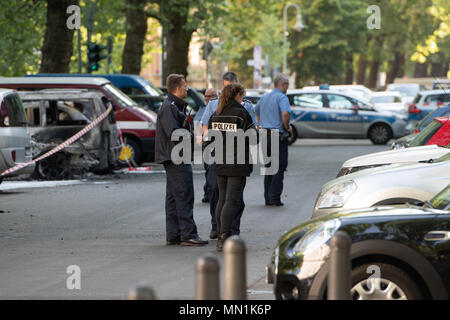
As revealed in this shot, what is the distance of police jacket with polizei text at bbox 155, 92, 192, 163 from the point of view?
431 inches

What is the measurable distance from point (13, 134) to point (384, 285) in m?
12.3

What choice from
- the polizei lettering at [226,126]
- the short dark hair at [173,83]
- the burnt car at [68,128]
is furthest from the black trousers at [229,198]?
the burnt car at [68,128]

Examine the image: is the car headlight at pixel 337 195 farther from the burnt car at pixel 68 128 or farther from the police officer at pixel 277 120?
the burnt car at pixel 68 128

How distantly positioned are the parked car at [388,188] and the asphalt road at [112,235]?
36.5 inches

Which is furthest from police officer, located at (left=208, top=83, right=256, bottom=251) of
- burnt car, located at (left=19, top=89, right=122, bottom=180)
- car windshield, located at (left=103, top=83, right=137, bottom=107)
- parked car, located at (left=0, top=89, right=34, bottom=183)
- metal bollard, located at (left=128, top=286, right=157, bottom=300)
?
car windshield, located at (left=103, top=83, right=137, bottom=107)

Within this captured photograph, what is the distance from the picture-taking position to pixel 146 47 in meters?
59.8

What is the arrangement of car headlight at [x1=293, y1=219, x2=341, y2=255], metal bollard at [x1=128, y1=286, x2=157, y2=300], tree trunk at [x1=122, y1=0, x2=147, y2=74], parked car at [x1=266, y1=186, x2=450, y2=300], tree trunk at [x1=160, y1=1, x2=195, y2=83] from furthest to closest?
tree trunk at [x1=160, y1=1, x2=195, y2=83], tree trunk at [x1=122, y1=0, x2=147, y2=74], car headlight at [x1=293, y1=219, x2=341, y2=255], parked car at [x1=266, y1=186, x2=450, y2=300], metal bollard at [x1=128, y1=286, x2=157, y2=300]

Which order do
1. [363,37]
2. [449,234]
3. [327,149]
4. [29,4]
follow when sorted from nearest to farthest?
[449,234] → [327,149] → [29,4] → [363,37]

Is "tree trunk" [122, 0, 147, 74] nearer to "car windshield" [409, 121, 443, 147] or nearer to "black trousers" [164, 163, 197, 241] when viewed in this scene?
"car windshield" [409, 121, 443, 147]

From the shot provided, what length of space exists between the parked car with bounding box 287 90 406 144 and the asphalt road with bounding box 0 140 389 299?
408 inches

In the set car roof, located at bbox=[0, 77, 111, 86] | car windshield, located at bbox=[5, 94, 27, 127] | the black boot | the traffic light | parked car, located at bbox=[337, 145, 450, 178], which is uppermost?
the traffic light
